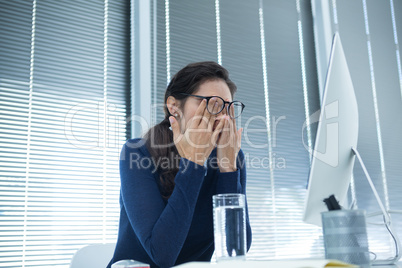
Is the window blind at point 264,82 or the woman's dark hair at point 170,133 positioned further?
the window blind at point 264,82

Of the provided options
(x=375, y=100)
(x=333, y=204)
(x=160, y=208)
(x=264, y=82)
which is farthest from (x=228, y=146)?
(x=375, y=100)

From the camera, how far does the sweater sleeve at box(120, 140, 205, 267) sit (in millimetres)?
950

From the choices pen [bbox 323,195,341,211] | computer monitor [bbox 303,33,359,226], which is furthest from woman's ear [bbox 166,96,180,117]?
pen [bbox 323,195,341,211]

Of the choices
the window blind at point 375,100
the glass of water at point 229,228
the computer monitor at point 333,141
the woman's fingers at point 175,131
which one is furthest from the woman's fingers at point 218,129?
the window blind at point 375,100

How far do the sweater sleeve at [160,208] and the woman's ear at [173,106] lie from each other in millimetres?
267

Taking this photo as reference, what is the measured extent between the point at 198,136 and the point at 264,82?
1.69 m

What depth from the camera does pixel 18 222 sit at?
5.83 feet

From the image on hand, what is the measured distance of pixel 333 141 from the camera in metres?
0.92

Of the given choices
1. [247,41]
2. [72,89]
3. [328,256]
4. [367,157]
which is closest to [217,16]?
[247,41]

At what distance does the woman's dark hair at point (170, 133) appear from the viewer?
116cm

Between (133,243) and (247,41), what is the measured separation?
1833mm

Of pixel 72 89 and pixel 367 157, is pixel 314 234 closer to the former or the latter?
pixel 367 157

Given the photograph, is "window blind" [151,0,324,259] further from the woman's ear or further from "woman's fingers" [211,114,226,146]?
"woman's fingers" [211,114,226,146]

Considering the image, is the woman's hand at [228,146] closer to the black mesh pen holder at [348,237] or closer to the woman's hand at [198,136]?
the woman's hand at [198,136]
